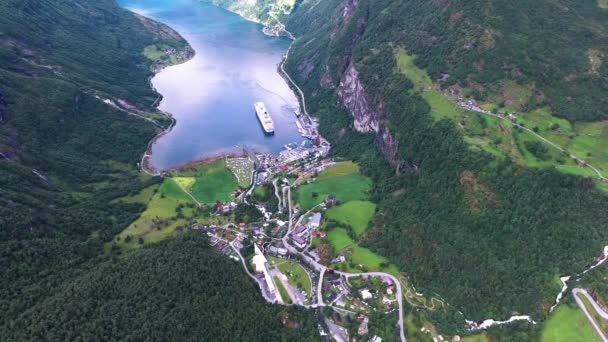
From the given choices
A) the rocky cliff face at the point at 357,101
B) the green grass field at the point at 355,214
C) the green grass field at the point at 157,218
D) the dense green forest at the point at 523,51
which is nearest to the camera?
the green grass field at the point at 157,218

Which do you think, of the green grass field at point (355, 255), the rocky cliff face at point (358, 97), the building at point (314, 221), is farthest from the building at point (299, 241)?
the rocky cliff face at point (358, 97)

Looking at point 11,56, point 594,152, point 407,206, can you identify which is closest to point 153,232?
point 407,206

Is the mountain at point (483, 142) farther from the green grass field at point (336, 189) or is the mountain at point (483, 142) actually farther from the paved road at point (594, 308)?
the green grass field at point (336, 189)

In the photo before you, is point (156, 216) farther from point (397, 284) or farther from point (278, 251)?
point (397, 284)

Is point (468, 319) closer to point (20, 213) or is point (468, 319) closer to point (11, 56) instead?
point (20, 213)

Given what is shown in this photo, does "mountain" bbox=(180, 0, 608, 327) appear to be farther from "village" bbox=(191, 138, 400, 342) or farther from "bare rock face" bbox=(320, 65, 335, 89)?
"bare rock face" bbox=(320, 65, 335, 89)

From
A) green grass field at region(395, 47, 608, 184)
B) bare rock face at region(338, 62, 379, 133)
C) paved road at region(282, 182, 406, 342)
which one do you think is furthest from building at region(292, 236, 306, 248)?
bare rock face at region(338, 62, 379, 133)

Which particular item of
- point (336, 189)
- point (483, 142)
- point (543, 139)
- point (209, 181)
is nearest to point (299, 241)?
point (336, 189)
